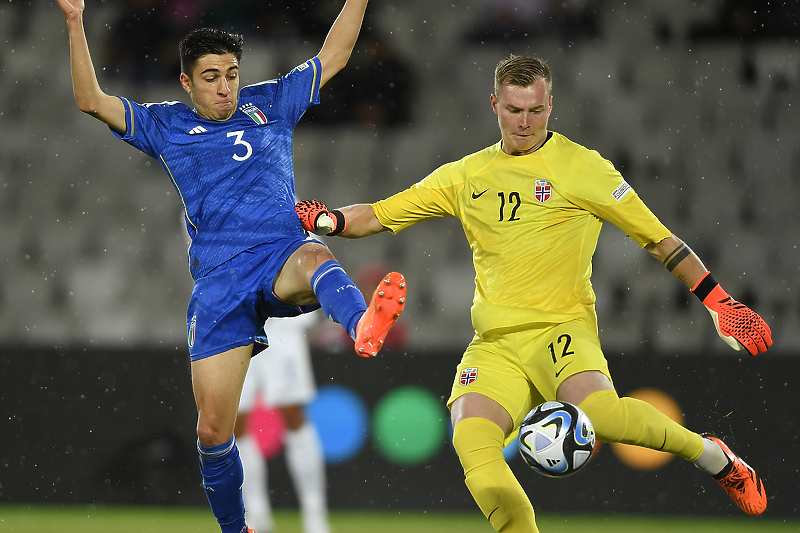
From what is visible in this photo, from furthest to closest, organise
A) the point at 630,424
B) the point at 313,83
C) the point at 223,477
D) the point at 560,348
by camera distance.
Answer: the point at 313,83, the point at 223,477, the point at 560,348, the point at 630,424

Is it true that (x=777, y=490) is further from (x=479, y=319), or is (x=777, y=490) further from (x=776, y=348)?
(x=479, y=319)

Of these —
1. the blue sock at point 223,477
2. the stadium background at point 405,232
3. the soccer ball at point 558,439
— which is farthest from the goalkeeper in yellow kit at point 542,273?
the stadium background at point 405,232

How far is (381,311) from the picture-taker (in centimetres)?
336

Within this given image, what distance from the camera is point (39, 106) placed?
9.11 metres

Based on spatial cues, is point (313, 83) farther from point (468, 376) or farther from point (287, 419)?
point (287, 419)

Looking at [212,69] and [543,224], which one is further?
[212,69]

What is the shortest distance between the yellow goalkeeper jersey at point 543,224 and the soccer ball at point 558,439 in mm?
483

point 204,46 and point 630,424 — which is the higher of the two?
point 204,46

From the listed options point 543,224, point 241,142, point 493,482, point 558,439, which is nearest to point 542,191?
point 543,224

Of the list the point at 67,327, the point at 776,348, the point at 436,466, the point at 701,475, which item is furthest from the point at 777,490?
the point at 67,327

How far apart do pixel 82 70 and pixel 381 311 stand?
1.64 meters

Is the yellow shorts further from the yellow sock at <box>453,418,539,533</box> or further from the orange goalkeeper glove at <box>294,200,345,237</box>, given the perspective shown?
the orange goalkeeper glove at <box>294,200,345,237</box>

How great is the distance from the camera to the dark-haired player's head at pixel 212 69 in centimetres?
411

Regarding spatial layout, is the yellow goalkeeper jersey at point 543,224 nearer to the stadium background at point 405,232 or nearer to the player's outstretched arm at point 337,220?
the player's outstretched arm at point 337,220
